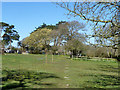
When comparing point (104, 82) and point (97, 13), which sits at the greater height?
point (97, 13)

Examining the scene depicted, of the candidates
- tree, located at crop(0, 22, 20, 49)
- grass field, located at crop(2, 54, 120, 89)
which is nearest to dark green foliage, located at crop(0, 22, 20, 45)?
tree, located at crop(0, 22, 20, 49)

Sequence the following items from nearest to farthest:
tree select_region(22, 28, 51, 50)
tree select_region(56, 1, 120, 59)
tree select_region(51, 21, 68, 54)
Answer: tree select_region(56, 1, 120, 59), tree select_region(51, 21, 68, 54), tree select_region(22, 28, 51, 50)

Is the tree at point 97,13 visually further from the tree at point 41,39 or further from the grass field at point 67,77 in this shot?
the tree at point 41,39

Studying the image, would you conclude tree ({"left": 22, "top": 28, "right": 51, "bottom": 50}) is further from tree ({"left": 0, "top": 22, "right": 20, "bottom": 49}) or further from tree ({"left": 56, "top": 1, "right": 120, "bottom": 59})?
tree ({"left": 56, "top": 1, "right": 120, "bottom": 59})

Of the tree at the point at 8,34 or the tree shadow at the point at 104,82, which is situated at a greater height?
the tree at the point at 8,34

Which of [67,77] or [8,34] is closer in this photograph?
[67,77]

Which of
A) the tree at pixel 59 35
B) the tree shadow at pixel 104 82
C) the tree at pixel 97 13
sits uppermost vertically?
the tree at pixel 59 35

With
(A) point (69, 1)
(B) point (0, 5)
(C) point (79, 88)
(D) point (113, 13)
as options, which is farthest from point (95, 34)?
(B) point (0, 5)

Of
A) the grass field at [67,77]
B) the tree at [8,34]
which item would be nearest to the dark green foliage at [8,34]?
the tree at [8,34]

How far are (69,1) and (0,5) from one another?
446 cm

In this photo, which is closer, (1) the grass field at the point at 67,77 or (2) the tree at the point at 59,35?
(1) the grass field at the point at 67,77

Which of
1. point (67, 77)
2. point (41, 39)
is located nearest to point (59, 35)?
point (41, 39)

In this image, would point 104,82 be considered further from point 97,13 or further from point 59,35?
point 59,35

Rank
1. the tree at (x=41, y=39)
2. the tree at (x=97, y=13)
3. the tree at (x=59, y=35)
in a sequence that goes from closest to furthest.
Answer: the tree at (x=97, y=13) < the tree at (x=59, y=35) < the tree at (x=41, y=39)
